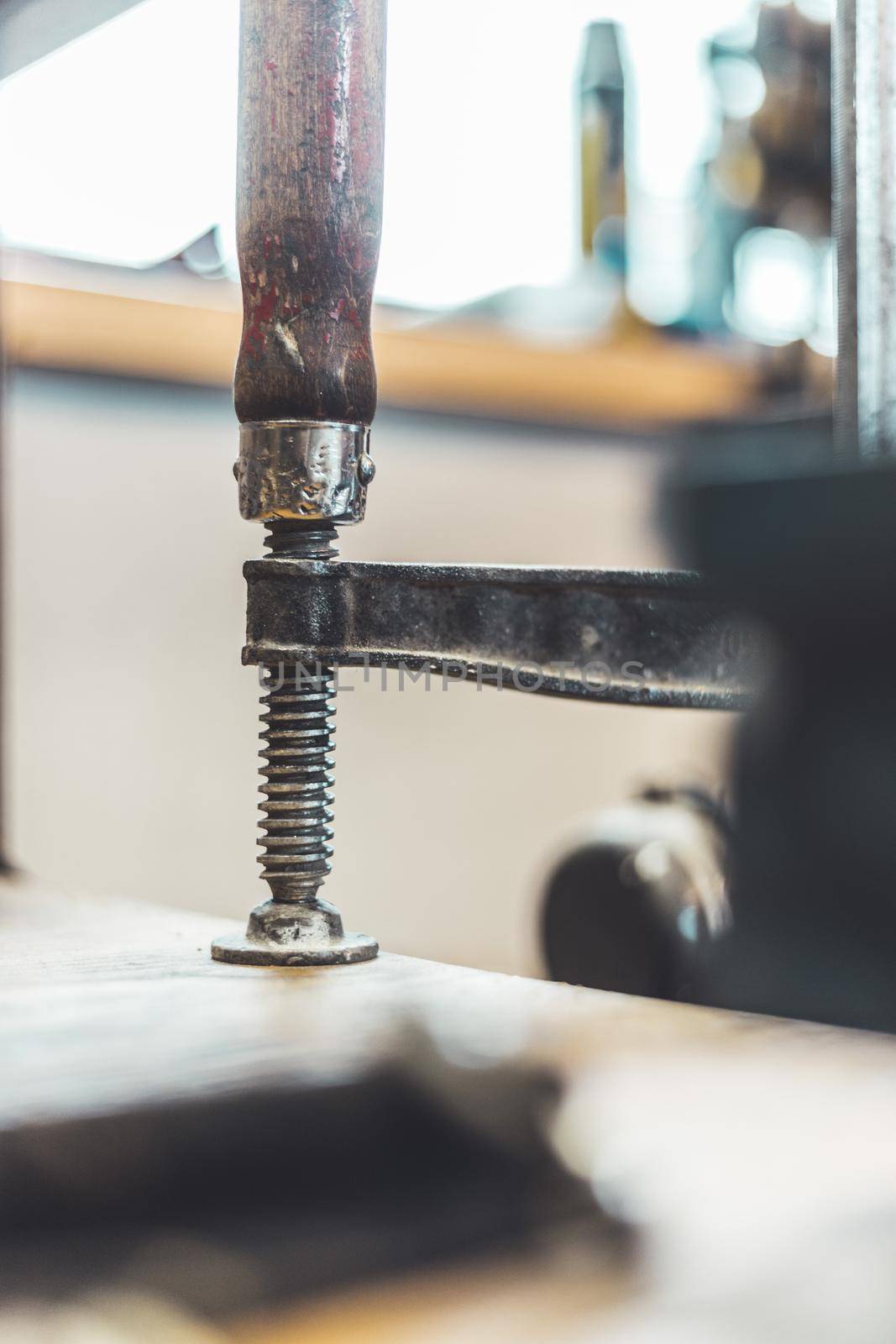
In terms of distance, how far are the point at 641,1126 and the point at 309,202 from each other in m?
0.36

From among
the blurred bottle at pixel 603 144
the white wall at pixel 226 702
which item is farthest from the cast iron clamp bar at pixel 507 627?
the blurred bottle at pixel 603 144

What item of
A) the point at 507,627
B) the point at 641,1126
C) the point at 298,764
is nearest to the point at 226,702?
the point at 298,764

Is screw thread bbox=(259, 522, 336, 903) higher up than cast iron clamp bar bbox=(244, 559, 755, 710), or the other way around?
cast iron clamp bar bbox=(244, 559, 755, 710)

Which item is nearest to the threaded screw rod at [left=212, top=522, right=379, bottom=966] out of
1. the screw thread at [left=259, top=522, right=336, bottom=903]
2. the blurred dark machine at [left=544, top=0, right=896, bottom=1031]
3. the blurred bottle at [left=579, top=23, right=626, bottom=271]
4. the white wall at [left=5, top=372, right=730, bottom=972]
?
the screw thread at [left=259, top=522, right=336, bottom=903]

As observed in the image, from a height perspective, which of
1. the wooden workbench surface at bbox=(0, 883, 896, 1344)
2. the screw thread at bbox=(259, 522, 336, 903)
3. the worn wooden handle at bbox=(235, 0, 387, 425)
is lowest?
the wooden workbench surface at bbox=(0, 883, 896, 1344)

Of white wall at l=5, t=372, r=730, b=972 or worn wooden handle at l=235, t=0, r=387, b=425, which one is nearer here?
worn wooden handle at l=235, t=0, r=387, b=425

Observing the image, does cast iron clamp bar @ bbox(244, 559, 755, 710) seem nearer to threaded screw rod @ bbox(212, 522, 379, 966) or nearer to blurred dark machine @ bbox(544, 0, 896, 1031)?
threaded screw rod @ bbox(212, 522, 379, 966)

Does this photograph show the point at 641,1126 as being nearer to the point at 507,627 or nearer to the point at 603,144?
the point at 507,627

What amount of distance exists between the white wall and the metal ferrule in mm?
642

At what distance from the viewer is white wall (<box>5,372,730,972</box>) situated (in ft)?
3.67

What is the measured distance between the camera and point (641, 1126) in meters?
0.19

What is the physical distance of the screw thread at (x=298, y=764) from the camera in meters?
0.50

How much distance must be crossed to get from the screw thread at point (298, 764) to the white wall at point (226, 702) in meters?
0.59

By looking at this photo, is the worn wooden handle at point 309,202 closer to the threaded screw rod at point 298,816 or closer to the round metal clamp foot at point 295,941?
the threaded screw rod at point 298,816
